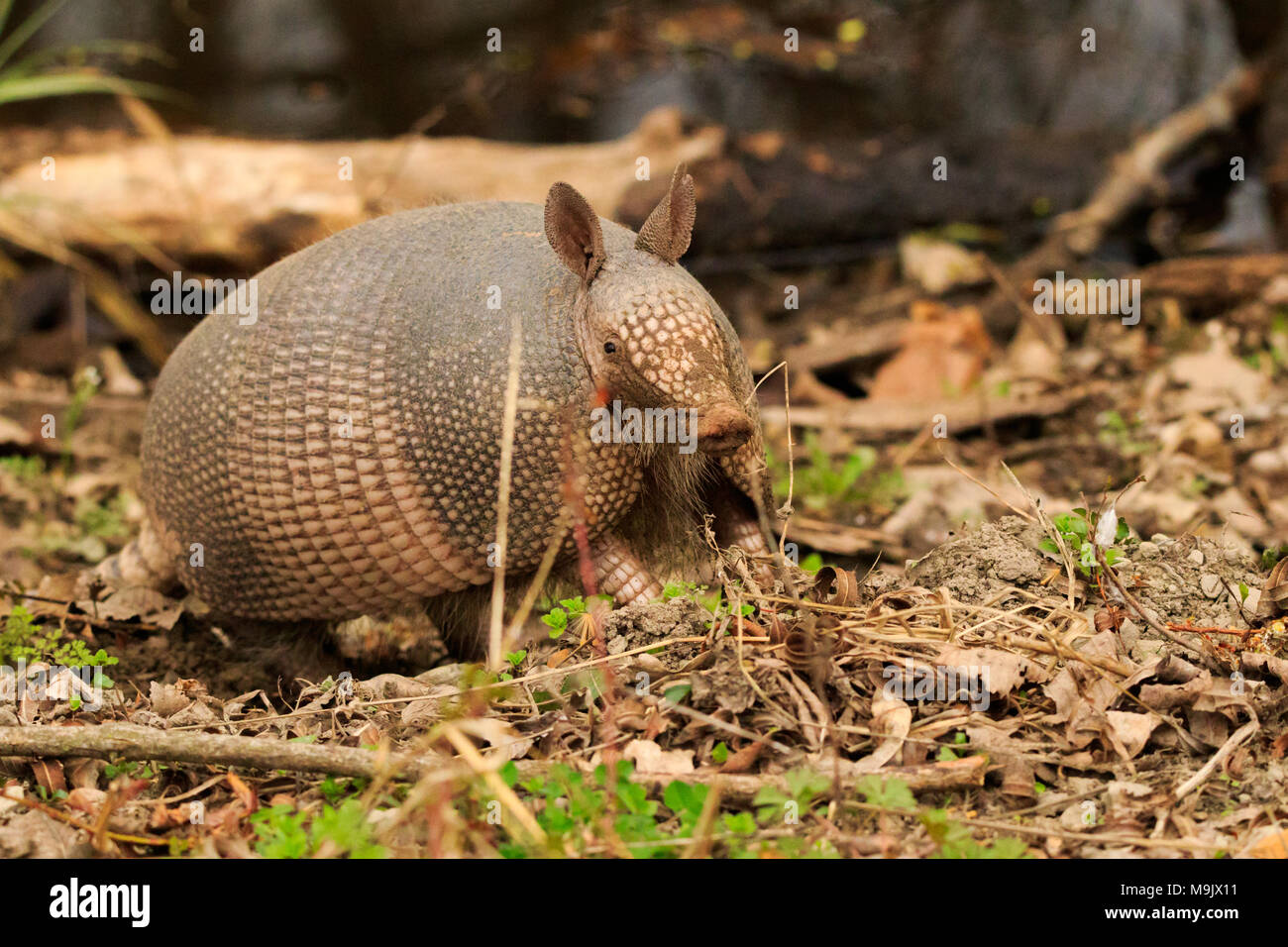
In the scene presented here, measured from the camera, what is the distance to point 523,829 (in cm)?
331

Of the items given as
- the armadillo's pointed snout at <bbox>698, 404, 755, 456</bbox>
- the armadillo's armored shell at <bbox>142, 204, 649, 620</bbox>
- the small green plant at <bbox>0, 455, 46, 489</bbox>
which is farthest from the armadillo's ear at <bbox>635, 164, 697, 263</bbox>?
the small green plant at <bbox>0, 455, 46, 489</bbox>

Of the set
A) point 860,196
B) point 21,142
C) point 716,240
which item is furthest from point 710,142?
point 21,142

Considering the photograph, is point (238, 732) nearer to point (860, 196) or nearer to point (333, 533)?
point (333, 533)

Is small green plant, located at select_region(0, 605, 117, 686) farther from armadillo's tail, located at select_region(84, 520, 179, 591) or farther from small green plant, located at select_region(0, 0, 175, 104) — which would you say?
small green plant, located at select_region(0, 0, 175, 104)

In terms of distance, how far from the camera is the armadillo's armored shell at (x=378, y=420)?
4.89 meters

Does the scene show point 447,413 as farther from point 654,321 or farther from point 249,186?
point 249,186

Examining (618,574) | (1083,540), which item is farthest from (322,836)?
(1083,540)

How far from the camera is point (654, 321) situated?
14.9 feet

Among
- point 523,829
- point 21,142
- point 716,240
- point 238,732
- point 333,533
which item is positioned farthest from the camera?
point 716,240

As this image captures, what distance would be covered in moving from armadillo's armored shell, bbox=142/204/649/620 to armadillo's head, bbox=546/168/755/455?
0.43 ft

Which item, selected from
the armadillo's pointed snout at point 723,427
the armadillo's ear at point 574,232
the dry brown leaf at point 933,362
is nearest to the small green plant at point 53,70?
the armadillo's ear at point 574,232

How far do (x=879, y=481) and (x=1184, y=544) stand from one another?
9.93 ft

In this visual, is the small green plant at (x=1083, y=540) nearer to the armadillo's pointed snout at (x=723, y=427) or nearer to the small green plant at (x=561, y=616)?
the armadillo's pointed snout at (x=723, y=427)

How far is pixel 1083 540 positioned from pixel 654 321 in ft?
6.31
